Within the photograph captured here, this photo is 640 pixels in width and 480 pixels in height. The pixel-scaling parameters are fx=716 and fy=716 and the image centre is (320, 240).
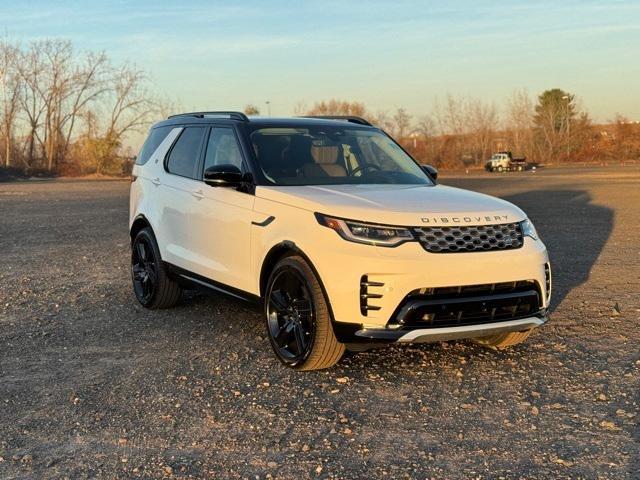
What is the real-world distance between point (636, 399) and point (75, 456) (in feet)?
11.1

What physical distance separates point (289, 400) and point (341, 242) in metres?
1.07

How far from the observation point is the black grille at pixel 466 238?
4652 millimetres

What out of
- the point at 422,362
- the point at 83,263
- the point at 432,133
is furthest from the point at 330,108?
the point at 422,362

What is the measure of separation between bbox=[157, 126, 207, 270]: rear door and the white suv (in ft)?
0.07

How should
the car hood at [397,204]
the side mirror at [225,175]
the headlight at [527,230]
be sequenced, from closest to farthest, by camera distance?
the car hood at [397,204] < the headlight at [527,230] < the side mirror at [225,175]

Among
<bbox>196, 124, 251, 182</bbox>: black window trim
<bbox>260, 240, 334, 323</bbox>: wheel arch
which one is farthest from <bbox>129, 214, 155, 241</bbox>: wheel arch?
<bbox>260, 240, 334, 323</bbox>: wheel arch

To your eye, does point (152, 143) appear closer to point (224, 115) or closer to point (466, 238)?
point (224, 115)

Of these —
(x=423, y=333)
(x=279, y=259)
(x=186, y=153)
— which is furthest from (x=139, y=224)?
(x=423, y=333)

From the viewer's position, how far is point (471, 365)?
17.3ft

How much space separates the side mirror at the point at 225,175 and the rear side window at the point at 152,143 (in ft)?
6.78

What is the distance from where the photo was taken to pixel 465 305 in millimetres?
4672

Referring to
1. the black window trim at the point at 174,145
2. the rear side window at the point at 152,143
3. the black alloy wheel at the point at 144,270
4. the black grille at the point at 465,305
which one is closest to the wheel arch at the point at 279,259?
the black grille at the point at 465,305

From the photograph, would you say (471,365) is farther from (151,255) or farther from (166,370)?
(151,255)

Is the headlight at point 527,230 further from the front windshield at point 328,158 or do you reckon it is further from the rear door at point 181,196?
the rear door at point 181,196
